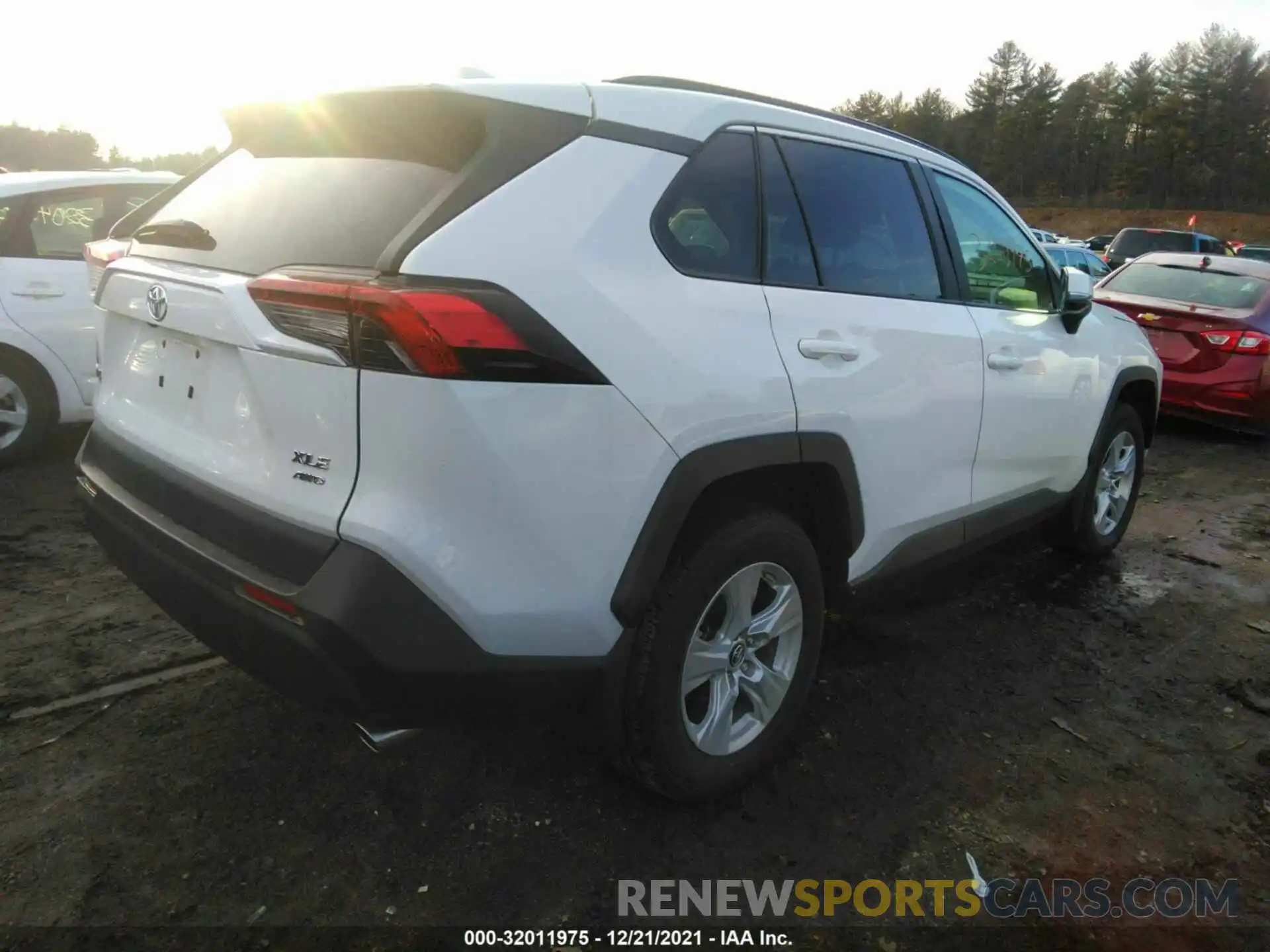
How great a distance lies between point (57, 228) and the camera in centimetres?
528

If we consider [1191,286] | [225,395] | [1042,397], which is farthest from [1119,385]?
[1191,286]

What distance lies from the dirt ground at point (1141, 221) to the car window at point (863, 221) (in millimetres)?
59480

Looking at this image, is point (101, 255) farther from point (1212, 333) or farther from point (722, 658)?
point (1212, 333)

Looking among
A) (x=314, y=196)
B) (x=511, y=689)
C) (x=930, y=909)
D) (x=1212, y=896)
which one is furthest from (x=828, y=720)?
(x=314, y=196)

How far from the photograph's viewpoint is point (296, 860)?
230 centimetres

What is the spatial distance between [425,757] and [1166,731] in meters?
2.46

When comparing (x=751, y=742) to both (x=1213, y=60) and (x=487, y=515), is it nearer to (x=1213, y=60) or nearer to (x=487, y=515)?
(x=487, y=515)

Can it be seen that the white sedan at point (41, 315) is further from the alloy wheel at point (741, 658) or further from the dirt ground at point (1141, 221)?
the dirt ground at point (1141, 221)

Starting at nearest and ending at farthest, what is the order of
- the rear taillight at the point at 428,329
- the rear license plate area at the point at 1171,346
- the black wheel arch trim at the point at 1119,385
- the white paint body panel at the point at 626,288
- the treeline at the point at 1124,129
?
the rear taillight at the point at 428,329 < the white paint body panel at the point at 626,288 < the black wheel arch trim at the point at 1119,385 < the rear license plate area at the point at 1171,346 < the treeline at the point at 1124,129

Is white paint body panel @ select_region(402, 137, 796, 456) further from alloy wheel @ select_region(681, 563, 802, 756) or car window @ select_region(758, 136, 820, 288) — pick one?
alloy wheel @ select_region(681, 563, 802, 756)

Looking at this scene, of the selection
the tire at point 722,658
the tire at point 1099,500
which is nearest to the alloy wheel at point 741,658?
the tire at point 722,658

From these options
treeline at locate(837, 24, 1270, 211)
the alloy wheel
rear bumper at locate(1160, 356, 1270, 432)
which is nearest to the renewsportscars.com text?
the alloy wheel

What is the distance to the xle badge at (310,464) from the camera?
6.28 ft

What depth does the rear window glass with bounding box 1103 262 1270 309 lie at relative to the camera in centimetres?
756
